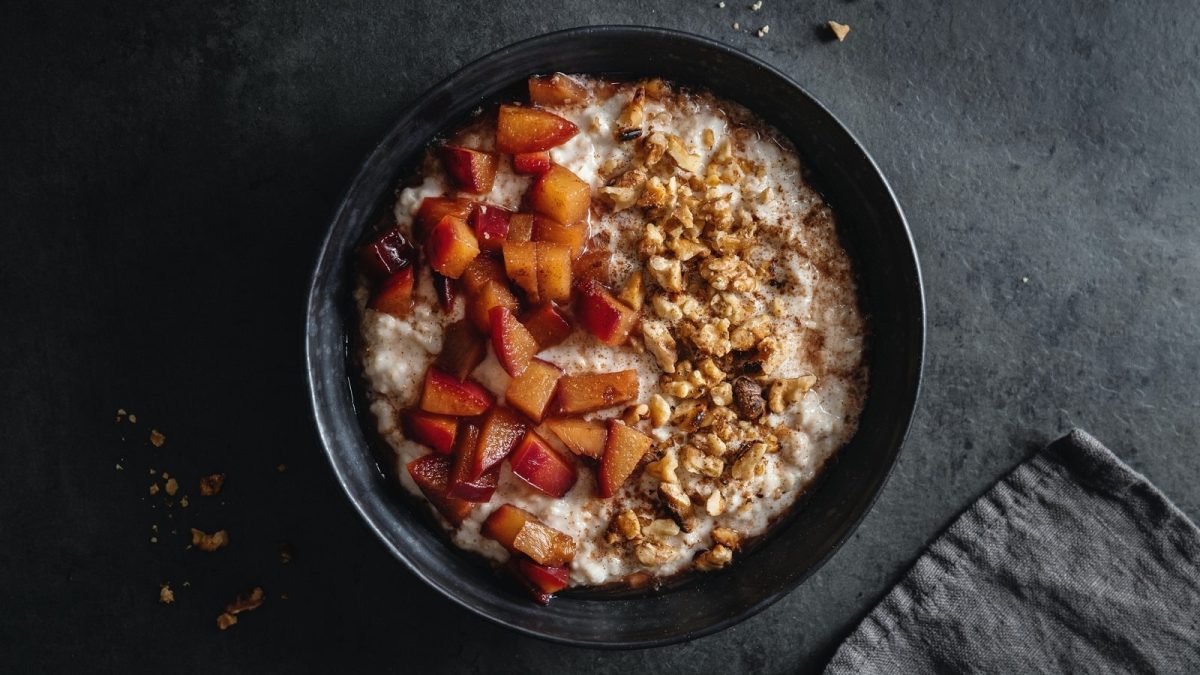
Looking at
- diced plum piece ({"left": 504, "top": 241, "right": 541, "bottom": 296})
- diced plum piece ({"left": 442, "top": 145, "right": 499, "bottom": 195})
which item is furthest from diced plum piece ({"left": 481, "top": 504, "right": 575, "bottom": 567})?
diced plum piece ({"left": 442, "top": 145, "right": 499, "bottom": 195})

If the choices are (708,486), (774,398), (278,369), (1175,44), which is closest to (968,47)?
(1175,44)

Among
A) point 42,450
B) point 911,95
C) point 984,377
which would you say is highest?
point 911,95

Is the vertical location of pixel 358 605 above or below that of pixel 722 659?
below

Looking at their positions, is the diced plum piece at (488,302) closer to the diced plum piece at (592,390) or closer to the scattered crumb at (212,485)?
the diced plum piece at (592,390)

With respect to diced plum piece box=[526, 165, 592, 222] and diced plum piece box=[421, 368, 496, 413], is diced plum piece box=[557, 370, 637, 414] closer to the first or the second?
diced plum piece box=[421, 368, 496, 413]

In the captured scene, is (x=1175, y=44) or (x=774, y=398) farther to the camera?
(x=1175, y=44)

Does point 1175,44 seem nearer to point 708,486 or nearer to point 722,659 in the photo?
point 708,486
